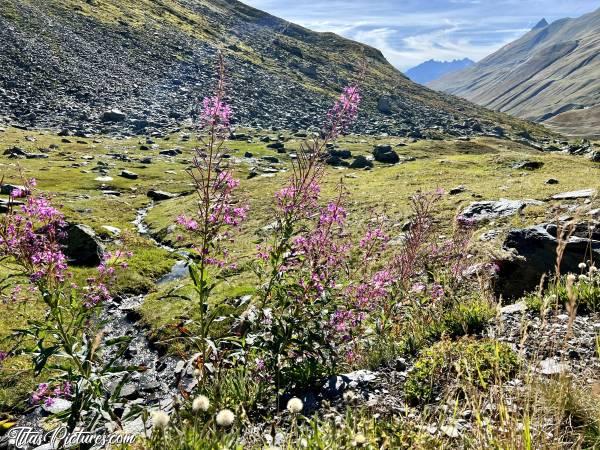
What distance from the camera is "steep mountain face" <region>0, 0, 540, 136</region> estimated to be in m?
91.8

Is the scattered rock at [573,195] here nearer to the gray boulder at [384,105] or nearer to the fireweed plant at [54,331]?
the fireweed plant at [54,331]

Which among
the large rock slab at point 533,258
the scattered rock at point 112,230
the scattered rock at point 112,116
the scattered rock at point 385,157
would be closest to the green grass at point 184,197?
the scattered rock at point 112,230

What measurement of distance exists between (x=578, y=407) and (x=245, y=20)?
213732 millimetres

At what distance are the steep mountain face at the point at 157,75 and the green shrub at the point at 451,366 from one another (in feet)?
290

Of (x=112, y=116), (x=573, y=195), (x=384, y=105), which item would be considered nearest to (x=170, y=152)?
(x=112, y=116)

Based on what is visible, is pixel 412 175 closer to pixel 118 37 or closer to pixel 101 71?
pixel 101 71

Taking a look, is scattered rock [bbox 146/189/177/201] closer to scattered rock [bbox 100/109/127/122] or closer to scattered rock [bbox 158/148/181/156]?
scattered rock [bbox 158/148/181/156]

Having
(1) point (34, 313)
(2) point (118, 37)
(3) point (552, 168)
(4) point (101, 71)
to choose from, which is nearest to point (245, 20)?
(2) point (118, 37)

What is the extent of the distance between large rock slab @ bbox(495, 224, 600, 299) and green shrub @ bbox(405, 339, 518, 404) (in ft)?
17.7

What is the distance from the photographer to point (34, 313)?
61.3 ft

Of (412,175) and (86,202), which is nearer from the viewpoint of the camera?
(86,202)

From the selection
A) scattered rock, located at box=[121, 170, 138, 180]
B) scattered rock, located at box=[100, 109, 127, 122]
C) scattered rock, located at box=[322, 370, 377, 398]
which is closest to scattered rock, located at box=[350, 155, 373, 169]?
scattered rock, located at box=[121, 170, 138, 180]

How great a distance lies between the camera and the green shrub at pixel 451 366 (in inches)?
256

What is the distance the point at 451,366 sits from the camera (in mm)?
6637
